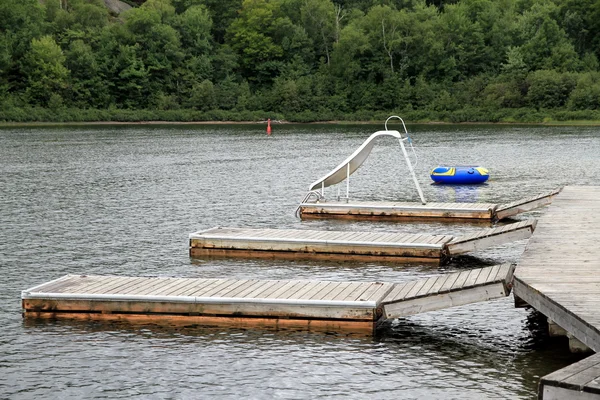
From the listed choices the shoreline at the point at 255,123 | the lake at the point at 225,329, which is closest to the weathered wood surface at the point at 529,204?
the lake at the point at 225,329

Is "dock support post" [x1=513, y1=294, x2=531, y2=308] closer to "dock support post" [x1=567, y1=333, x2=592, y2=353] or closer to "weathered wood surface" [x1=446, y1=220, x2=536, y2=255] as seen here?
"dock support post" [x1=567, y1=333, x2=592, y2=353]

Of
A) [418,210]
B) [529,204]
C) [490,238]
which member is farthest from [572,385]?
[418,210]

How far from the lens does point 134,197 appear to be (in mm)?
38031

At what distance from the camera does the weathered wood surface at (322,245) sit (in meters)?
22.3

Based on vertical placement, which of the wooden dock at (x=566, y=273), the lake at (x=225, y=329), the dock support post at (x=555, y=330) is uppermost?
the wooden dock at (x=566, y=273)

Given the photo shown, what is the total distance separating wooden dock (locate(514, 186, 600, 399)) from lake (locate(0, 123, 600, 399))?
1.15 meters

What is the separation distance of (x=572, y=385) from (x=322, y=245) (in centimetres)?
1365

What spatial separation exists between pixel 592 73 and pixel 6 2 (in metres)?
86.0

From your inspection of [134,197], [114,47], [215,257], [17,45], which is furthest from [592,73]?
[215,257]

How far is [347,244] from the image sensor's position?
2270cm

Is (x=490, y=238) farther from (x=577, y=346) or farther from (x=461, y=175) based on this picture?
(x=461, y=175)

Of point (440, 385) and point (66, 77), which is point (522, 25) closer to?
point (66, 77)

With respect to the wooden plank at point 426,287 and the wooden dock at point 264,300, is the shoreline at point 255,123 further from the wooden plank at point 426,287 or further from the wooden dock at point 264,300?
the wooden dock at point 264,300

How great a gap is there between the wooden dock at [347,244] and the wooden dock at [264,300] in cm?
545
